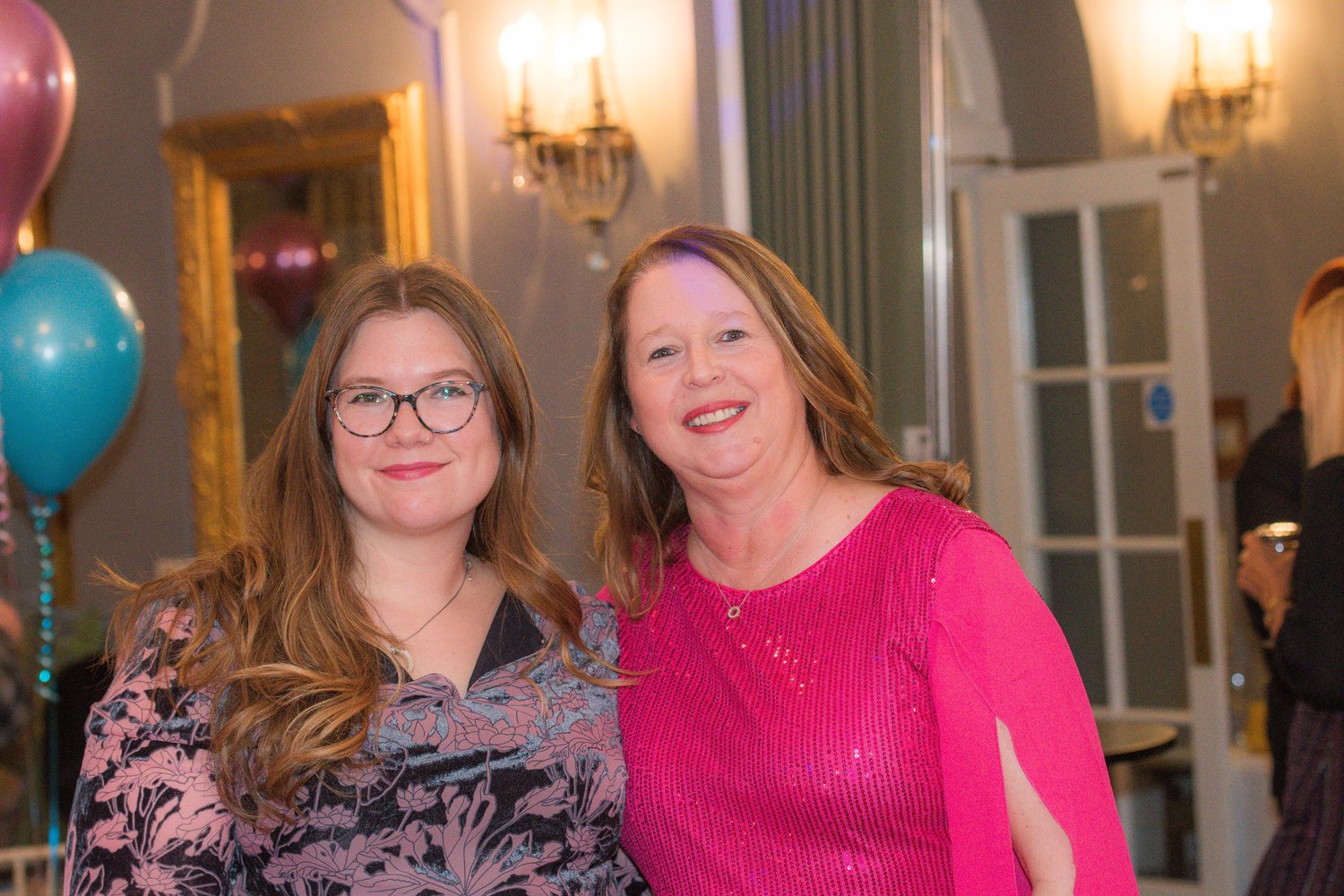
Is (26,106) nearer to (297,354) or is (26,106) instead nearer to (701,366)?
(297,354)

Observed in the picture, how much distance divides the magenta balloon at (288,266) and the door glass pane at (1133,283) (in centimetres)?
251

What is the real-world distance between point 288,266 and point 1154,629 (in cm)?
301

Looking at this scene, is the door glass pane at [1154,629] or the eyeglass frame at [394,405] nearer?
the eyeglass frame at [394,405]

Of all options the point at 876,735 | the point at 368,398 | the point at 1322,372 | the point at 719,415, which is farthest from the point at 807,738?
the point at 1322,372

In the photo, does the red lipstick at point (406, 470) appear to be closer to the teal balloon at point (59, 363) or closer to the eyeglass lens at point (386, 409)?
the eyeglass lens at point (386, 409)

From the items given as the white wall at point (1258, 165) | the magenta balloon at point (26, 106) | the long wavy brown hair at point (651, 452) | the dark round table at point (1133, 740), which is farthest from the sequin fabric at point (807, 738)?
the white wall at point (1258, 165)

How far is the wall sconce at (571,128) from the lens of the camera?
3404 millimetres

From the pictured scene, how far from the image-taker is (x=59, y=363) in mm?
3377

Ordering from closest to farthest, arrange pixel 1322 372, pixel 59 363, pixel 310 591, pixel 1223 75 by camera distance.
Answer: pixel 310 591, pixel 1322 372, pixel 59 363, pixel 1223 75

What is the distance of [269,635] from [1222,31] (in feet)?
11.9

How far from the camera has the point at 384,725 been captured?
154cm

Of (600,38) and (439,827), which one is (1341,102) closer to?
(600,38)

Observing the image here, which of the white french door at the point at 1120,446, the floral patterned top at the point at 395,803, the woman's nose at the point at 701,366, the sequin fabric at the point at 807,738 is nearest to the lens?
the floral patterned top at the point at 395,803

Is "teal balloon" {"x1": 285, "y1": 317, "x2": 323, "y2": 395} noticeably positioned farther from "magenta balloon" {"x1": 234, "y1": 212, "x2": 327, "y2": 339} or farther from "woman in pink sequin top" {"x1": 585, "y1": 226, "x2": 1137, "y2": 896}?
"woman in pink sequin top" {"x1": 585, "y1": 226, "x2": 1137, "y2": 896}
